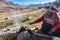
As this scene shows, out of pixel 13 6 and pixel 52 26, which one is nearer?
pixel 52 26

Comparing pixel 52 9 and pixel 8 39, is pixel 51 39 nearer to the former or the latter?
pixel 52 9

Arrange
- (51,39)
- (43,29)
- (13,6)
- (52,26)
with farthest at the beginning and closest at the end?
(13,6) → (43,29) → (52,26) → (51,39)

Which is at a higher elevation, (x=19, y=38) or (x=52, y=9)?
(x=52, y=9)

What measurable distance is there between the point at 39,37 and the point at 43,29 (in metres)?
0.59

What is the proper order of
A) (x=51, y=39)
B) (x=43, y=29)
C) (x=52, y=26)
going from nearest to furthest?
(x=51, y=39)
(x=52, y=26)
(x=43, y=29)

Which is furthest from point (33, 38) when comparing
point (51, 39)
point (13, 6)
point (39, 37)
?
point (13, 6)

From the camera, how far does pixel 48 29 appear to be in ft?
16.1

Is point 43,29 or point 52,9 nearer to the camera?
point 52,9

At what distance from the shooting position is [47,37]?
4512 millimetres

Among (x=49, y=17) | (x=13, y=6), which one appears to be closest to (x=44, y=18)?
(x=49, y=17)

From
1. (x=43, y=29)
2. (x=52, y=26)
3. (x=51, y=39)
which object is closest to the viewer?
(x=51, y=39)

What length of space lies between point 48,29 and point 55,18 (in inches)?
15.5

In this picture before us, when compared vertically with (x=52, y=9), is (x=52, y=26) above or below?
below

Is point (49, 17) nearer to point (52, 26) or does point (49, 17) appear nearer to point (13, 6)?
point (52, 26)
